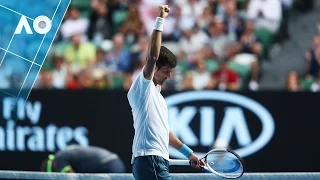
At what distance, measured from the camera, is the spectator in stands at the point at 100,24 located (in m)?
15.0

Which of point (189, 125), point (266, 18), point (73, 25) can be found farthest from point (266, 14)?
point (189, 125)

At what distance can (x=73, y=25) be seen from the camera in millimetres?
15070

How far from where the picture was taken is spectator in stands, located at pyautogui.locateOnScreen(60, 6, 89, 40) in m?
15.0

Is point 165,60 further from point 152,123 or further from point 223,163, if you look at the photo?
point 223,163

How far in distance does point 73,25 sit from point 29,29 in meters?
9.15

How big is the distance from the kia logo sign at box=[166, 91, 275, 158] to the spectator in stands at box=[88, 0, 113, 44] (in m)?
3.83

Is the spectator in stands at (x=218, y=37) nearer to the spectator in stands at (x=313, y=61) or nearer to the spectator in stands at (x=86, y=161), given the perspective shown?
the spectator in stands at (x=313, y=61)

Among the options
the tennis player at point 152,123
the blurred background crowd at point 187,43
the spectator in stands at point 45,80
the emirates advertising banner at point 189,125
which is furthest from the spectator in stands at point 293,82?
the tennis player at point 152,123

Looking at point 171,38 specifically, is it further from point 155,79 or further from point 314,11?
point 155,79

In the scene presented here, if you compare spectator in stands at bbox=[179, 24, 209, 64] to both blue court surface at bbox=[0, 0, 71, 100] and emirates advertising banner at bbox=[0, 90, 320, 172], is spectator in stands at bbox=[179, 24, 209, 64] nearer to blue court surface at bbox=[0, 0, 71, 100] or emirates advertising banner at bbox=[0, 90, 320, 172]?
emirates advertising banner at bbox=[0, 90, 320, 172]

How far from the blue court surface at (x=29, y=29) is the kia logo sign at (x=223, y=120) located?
17.8 feet

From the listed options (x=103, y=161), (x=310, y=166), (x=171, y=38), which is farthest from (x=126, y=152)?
(x=171, y=38)

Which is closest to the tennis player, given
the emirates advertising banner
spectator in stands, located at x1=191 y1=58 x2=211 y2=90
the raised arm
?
the raised arm

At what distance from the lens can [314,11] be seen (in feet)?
49.7
